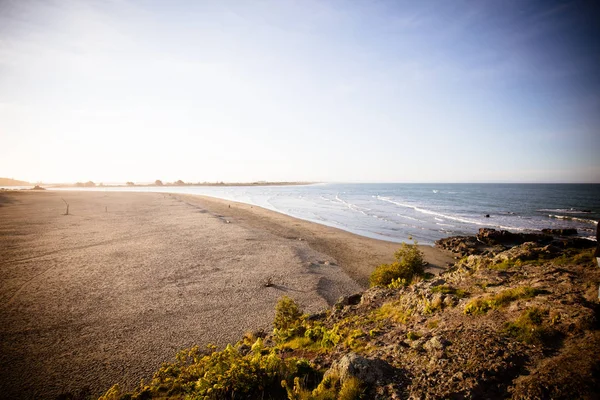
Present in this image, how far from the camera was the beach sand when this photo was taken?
824 cm

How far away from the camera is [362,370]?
4875 mm

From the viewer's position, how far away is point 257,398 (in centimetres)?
508

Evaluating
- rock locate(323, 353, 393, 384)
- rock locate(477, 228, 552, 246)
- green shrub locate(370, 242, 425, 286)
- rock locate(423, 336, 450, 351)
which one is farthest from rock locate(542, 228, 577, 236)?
rock locate(323, 353, 393, 384)

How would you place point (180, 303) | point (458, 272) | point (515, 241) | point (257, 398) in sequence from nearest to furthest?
point (257, 398)
point (458, 272)
point (180, 303)
point (515, 241)

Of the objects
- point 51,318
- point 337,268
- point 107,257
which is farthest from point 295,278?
point 107,257

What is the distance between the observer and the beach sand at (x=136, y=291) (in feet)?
27.0

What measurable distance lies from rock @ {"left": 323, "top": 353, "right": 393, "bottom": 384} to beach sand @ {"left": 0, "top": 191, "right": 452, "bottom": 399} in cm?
599

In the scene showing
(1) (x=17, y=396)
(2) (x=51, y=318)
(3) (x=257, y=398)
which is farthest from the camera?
(2) (x=51, y=318)

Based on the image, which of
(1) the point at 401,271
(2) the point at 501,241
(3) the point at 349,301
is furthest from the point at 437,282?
(2) the point at 501,241

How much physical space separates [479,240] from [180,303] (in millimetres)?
28130

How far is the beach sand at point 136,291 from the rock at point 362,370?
5986 mm

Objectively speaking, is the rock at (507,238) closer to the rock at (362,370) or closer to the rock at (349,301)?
the rock at (349,301)

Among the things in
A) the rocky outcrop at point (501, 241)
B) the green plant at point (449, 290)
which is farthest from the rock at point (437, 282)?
the rocky outcrop at point (501, 241)

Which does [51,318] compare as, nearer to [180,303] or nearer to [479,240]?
[180,303]
